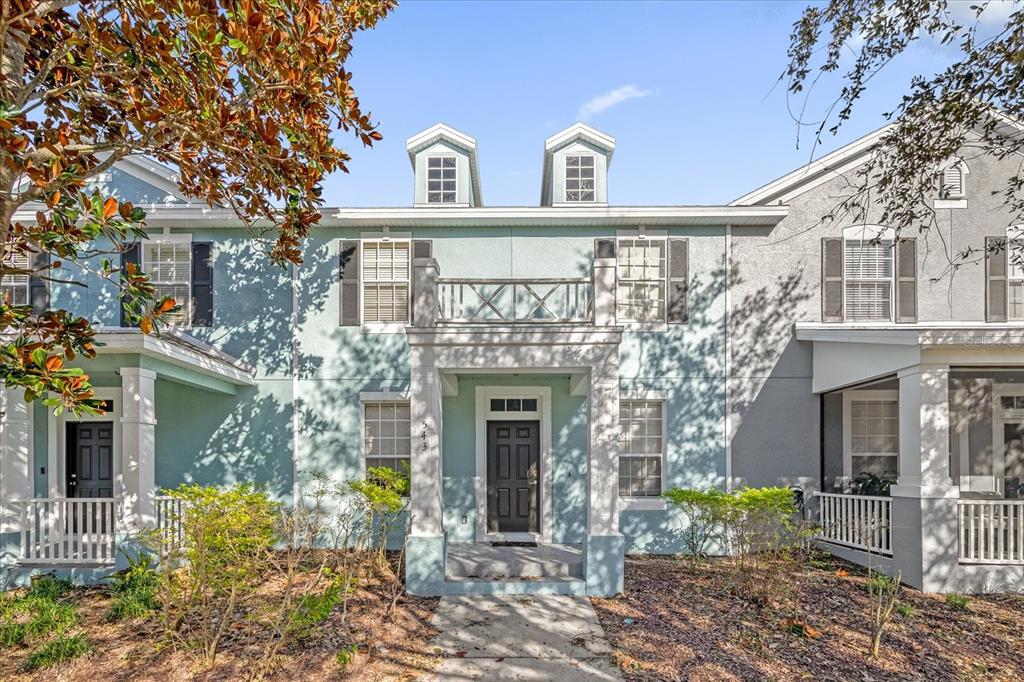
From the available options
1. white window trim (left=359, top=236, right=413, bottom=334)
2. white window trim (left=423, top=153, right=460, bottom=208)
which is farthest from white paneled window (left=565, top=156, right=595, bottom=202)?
white window trim (left=359, top=236, right=413, bottom=334)

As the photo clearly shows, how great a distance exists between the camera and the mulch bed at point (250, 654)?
571 cm

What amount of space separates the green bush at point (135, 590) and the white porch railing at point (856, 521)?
906cm

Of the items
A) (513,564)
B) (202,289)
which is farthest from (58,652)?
(202,289)

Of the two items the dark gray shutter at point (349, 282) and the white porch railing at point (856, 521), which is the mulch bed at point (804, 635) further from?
the dark gray shutter at point (349, 282)

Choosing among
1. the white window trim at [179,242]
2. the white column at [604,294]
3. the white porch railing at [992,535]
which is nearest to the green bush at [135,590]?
the white window trim at [179,242]

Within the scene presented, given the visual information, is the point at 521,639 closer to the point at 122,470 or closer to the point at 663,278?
the point at 122,470

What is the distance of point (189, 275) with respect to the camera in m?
10.7

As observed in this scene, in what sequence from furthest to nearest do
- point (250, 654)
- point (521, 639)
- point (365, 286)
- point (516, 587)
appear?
point (365, 286)
point (516, 587)
point (521, 639)
point (250, 654)

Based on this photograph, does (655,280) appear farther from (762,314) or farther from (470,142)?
(470,142)

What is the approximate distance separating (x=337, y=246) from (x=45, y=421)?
5.65 metres

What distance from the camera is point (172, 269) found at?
1071 centimetres

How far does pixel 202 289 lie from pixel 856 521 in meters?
11.2

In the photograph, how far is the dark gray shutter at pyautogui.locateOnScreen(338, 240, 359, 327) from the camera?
10664mm

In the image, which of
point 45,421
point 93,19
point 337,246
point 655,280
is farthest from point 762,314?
point 45,421
